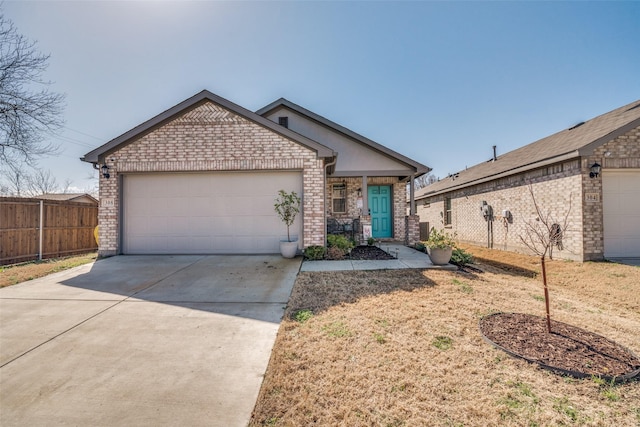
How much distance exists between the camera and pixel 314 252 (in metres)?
7.48

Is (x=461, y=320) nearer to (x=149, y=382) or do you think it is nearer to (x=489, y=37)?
(x=149, y=382)

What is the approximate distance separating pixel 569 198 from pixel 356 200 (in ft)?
23.1

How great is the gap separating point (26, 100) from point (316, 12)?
11.5 meters

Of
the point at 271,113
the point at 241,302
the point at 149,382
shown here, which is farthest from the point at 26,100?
the point at 149,382

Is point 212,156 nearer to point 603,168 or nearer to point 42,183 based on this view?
point 603,168

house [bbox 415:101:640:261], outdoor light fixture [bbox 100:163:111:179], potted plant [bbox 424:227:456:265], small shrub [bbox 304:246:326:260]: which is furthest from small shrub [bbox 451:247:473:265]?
outdoor light fixture [bbox 100:163:111:179]

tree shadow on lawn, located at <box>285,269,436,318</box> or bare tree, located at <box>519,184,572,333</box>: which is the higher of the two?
bare tree, located at <box>519,184,572,333</box>

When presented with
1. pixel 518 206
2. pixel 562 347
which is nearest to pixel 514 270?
pixel 518 206

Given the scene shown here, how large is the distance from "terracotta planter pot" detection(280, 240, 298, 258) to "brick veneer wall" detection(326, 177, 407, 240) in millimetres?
4755

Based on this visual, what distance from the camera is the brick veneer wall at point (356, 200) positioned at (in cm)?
1199

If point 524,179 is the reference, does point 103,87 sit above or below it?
above

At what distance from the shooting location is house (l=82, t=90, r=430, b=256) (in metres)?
7.73

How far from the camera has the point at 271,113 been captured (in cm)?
1179

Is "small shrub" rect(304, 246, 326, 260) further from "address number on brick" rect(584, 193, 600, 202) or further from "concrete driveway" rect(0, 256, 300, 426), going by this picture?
"address number on brick" rect(584, 193, 600, 202)
